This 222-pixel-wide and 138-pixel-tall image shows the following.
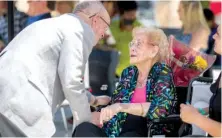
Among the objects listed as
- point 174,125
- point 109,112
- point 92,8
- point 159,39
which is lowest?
point 174,125

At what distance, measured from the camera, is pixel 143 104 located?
4086mm

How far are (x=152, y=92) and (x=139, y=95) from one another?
0.37 feet

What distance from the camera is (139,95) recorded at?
167 inches

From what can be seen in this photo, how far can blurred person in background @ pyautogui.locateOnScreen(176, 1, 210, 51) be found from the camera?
6.54 meters

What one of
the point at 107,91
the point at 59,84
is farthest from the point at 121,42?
the point at 59,84

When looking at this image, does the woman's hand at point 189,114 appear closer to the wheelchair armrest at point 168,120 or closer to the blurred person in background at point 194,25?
the wheelchair armrest at point 168,120

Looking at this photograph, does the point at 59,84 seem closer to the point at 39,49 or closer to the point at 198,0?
the point at 39,49

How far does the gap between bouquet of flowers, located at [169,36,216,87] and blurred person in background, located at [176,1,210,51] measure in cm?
191

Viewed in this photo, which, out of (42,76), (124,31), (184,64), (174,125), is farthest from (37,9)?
(42,76)

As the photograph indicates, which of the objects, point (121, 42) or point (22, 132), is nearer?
point (22, 132)

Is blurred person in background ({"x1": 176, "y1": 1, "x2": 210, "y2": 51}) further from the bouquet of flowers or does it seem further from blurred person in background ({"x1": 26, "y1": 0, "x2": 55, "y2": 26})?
the bouquet of flowers

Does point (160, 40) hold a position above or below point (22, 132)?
above

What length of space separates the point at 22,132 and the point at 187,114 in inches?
38.3

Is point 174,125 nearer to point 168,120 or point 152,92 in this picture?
point 168,120
